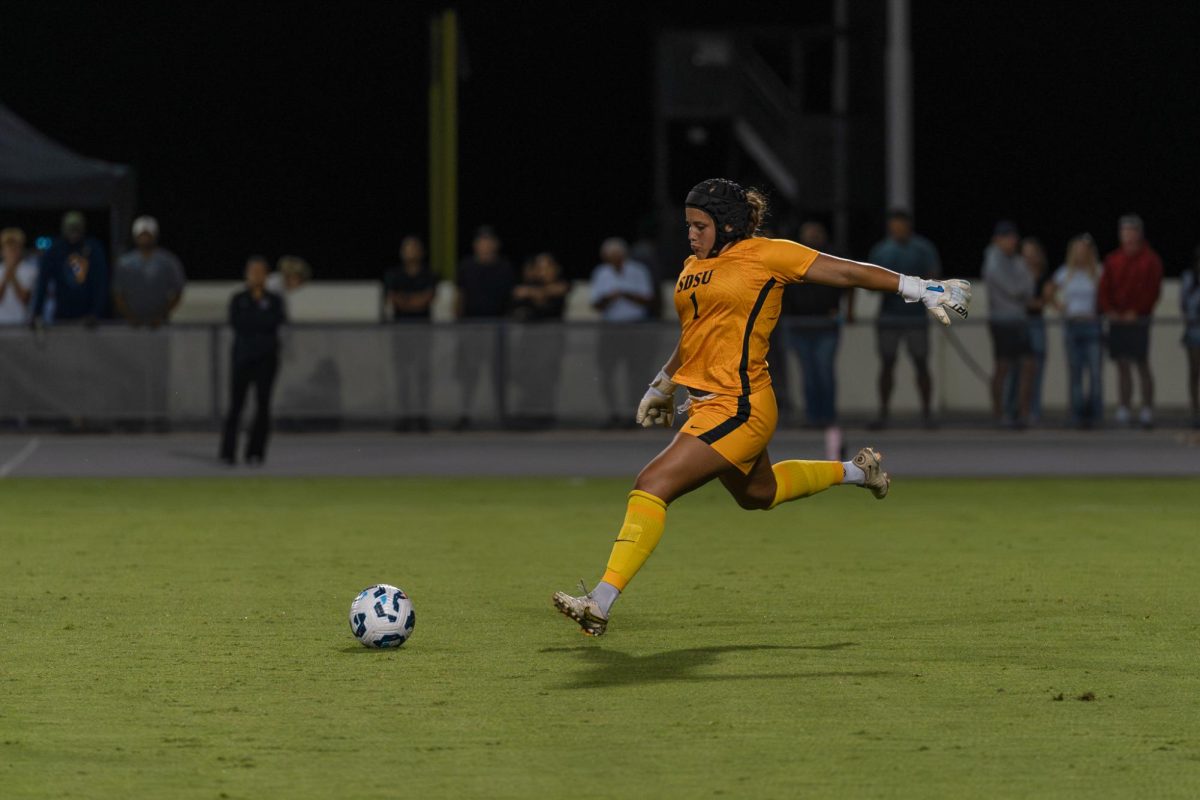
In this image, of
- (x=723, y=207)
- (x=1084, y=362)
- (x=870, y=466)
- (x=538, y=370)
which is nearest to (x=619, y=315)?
(x=538, y=370)

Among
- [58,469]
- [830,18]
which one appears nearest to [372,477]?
[58,469]

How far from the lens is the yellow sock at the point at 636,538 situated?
9188 mm

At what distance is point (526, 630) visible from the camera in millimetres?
10164

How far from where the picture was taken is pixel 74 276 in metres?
22.8

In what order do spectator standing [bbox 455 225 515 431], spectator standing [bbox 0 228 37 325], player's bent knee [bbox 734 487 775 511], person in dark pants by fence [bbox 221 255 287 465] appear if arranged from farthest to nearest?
spectator standing [bbox 455 225 515 431] → spectator standing [bbox 0 228 37 325] → person in dark pants by fence [bbox 221 255 287 465] → player's bent knee [bbox 734 487 775 511]

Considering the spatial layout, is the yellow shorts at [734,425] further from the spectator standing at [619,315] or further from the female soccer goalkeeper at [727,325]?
the spectator standing at [619,315]

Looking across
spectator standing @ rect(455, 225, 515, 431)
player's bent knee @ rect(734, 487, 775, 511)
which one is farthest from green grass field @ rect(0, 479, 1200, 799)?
spectator standing @ rect(455, 225, 515, 431)

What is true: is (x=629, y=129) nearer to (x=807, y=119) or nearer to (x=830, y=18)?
(x=830, y=18)

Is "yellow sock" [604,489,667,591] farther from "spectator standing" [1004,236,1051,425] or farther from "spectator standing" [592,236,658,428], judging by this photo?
"spectator standing" [1004,236,1051,425]

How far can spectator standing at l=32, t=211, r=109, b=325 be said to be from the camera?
74.5 ft

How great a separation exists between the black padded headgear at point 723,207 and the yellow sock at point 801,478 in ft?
3.74

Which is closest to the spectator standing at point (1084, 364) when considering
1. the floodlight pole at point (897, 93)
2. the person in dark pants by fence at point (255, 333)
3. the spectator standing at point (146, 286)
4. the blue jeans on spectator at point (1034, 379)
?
the blue jeans on spectator at point (1034, 379)

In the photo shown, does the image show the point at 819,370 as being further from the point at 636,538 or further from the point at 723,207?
the point at 636,538

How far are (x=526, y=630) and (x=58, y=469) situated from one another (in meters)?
11.0
